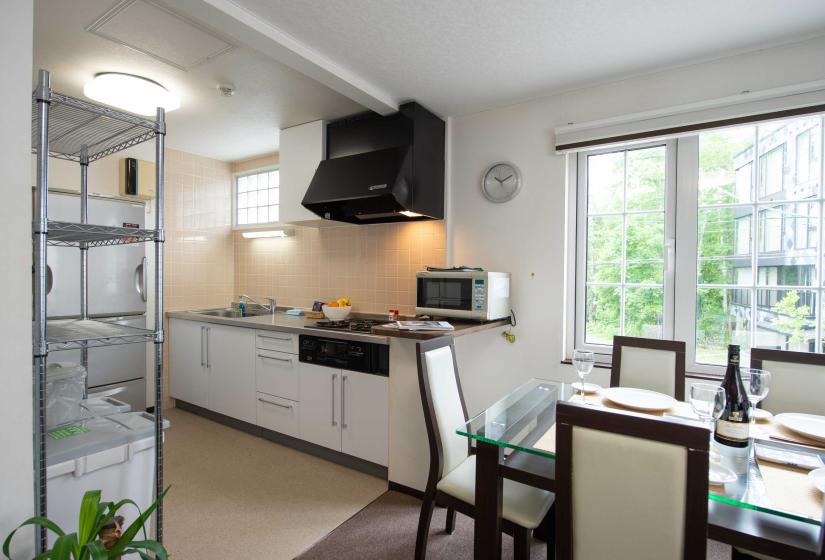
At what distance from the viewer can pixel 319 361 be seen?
2.84 meters

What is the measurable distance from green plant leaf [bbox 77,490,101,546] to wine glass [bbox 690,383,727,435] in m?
1.74

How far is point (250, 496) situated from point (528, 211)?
2433mm

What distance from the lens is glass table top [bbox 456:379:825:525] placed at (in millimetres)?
1014

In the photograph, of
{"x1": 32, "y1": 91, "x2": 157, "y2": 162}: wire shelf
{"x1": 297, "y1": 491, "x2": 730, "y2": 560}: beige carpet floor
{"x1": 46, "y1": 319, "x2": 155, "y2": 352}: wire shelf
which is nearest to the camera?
{"x1": 46, "y1": 319, "x2": 155, "y2": 352}: wire shelf

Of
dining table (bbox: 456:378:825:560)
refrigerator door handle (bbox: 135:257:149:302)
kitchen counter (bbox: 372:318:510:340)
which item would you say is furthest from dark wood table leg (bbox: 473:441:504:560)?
refrigerator door handle (bbox: 135:257:149:302)

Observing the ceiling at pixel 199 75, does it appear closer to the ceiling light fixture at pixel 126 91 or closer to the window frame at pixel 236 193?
the ceiling light fixture at pixel 126 91

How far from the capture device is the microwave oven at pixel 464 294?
100.0 inches

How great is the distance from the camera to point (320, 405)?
112 inches

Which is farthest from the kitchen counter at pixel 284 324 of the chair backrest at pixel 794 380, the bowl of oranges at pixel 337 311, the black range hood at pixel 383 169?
the chair backrest at pixel 794 380

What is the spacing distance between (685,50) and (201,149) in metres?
3.86

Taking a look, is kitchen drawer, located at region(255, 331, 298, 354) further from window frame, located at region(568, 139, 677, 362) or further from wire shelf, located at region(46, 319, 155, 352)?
window frame, located at region(568, 139, 677, 362)

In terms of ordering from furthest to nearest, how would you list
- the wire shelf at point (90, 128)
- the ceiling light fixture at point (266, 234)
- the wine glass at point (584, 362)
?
the ceiling light fixture at point (266, 234) < the wine glass at point (584, 362) < the wire shelf at point (90, 128)

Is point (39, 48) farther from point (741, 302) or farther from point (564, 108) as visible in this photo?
point (741, 302)

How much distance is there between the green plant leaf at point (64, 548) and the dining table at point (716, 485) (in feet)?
3.53
